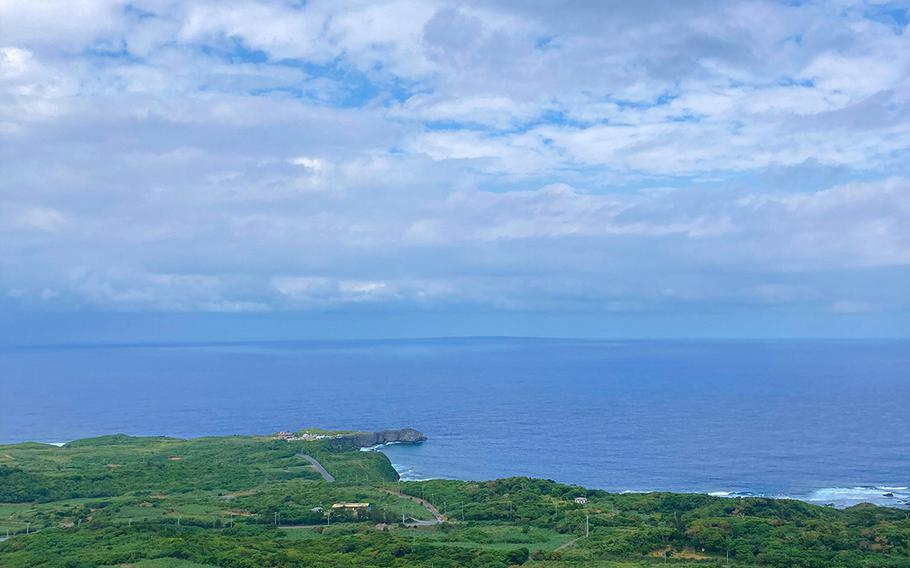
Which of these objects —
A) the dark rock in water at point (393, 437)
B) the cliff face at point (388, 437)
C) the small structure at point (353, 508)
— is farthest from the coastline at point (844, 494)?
the cliff face at point (388, 437)

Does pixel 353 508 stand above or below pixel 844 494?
below

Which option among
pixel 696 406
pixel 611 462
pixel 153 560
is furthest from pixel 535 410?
pixel 153 560

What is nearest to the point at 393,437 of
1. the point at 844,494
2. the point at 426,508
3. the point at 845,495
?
the point at 426,508

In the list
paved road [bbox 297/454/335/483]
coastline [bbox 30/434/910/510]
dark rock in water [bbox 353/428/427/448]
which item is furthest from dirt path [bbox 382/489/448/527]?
dark rock in water [bbox 353/428/427/448]

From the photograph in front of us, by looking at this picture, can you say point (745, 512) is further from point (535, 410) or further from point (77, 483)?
point (535, 410)

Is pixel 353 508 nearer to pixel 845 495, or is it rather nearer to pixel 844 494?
pixel 845 495

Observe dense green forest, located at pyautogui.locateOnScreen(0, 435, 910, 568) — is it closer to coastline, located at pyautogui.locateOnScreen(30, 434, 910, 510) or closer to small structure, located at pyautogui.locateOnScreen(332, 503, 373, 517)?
small structure, located at pyautogui.locateOnScreen(332, 503, 373, 517)

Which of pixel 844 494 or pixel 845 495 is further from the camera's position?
pixel 844 494

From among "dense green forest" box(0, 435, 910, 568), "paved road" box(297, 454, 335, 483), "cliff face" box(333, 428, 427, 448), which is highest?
"cliff face" box(333, 428, 427, 448)
